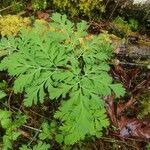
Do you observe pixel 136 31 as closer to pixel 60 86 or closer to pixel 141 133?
pixel 141 133

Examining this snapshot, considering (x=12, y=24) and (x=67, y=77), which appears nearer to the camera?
(x=67, y=77)

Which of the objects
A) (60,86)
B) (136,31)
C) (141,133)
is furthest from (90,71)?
(136,31)

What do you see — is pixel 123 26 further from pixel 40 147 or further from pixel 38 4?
pixel 40 147

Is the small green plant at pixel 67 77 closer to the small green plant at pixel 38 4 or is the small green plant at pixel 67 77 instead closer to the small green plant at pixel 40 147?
the small green plant at pixel 40 147

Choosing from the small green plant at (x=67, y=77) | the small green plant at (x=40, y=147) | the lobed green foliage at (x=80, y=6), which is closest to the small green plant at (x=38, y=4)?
the lobed green foliage at (x=80, y=6)

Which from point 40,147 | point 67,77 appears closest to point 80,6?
point 67,77

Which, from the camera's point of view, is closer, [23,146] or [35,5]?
[23,146]
